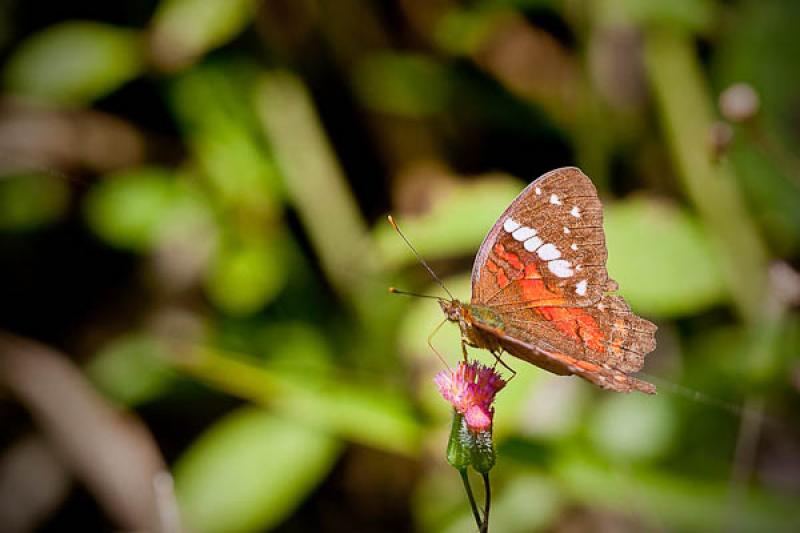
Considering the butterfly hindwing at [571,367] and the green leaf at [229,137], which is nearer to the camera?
the butterfly hindwing at [571,367]

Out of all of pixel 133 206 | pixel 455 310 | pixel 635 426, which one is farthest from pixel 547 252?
pixel 133 206

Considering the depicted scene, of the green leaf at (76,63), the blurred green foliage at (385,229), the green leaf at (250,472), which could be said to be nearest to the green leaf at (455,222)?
the blurred green foliage at (385,229)

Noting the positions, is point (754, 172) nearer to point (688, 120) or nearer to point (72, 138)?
point (688, 120)

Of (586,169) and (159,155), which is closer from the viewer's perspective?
(586,169)

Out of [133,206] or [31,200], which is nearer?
[133,206]

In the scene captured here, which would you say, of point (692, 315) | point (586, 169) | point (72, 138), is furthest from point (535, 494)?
point (72, 138)

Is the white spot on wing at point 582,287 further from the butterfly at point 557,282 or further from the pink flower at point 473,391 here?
the pink flower at point 473,391

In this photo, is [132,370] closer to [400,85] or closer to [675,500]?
[400,85]
